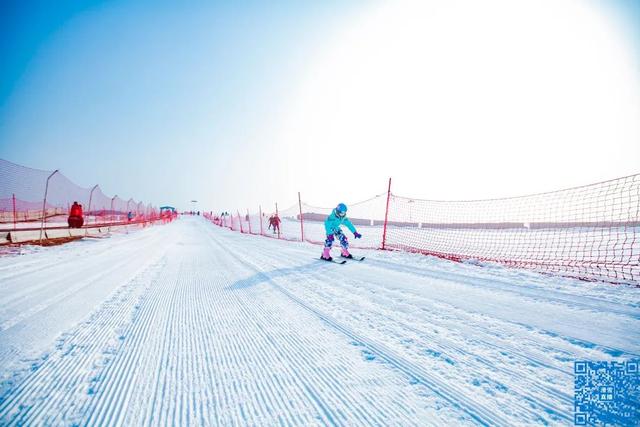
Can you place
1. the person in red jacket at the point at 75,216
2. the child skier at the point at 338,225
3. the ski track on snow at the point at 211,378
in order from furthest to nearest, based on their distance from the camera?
the person in red jacket at the point at 75,216 → the child skier at the point at 338,225 → the ski track on snow at the point at 211,378

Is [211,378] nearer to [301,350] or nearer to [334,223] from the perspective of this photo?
[301,350]

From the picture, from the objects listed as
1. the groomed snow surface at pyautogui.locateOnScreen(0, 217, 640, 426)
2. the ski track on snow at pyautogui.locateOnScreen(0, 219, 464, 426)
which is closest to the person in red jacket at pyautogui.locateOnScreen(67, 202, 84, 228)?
the groomed snow surface at pyautogui.locateOnScreen(0, 217, 640, 426)

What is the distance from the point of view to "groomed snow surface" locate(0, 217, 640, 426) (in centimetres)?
136

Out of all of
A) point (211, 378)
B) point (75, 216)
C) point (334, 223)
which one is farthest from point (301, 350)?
point (75, 216)

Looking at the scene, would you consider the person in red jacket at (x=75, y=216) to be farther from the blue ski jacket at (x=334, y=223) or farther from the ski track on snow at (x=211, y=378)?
the ski track on snow at (x=211, y=378)

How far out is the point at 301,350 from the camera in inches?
80.1

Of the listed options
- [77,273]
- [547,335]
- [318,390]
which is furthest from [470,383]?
[77,273]

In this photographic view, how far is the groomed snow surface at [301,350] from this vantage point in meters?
1.36

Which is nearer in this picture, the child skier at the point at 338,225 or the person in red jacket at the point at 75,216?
the child skier at the point at 338,225

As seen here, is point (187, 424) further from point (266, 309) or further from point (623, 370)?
point (623, 370)

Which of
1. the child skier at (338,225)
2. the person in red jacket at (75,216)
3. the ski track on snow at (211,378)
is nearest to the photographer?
the ski track on snow at (211,378)

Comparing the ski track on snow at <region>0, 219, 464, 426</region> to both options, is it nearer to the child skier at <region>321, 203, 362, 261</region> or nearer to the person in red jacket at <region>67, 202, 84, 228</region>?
the child skier at <region>321, 203, 362, 261</region>

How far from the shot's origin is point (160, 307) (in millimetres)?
2975

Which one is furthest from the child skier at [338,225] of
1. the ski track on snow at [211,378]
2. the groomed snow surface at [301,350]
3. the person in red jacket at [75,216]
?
the person in red jacket at [75,216]
